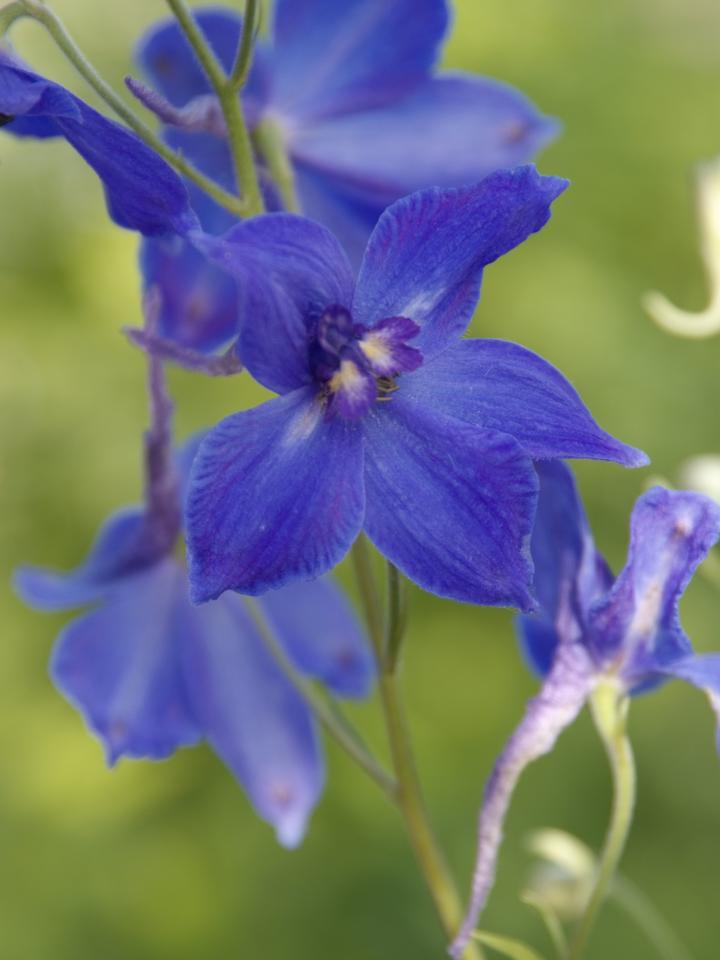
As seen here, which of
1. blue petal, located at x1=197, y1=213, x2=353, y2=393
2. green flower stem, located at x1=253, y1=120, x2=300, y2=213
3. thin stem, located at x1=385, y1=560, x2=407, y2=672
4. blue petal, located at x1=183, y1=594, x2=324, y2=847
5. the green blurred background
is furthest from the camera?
the green blurred background

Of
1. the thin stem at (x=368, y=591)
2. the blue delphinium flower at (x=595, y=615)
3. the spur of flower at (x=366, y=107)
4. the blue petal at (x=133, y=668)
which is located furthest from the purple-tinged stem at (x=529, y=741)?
the spur of flower at (x=366, y=107)

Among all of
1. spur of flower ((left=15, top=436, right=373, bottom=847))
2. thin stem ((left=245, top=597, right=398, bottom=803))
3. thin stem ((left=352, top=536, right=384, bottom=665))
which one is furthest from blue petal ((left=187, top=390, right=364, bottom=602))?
spur of flower ((left=15, top=436, right=373, bottom=847))

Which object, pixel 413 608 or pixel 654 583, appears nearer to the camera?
pixel 654 583

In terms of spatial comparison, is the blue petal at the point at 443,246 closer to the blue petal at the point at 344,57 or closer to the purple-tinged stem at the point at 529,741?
the purple-tinged stem at the point at 529,741

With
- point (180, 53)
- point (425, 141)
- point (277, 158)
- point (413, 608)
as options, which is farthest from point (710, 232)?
point (413, 608)

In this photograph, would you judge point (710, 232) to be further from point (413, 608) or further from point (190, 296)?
point (413, 608)

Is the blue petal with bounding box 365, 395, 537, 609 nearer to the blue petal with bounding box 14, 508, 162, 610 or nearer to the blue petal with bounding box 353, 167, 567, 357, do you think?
the blue petal with bounding box 353, 167, 567, 357
